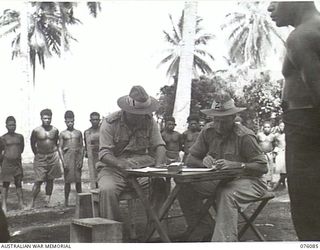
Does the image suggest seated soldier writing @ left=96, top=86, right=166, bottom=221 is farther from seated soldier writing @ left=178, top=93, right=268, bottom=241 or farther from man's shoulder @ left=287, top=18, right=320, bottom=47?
man's shoulder @ left=287, top=18, right=320, bottom=47

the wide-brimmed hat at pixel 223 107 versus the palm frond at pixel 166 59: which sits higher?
the palm frond at pixel 166 59

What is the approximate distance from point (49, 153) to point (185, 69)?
1.35m

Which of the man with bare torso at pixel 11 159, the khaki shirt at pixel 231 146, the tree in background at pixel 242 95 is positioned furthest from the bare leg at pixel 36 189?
the khaki shirt at pixel 231 146

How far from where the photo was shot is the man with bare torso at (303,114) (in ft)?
6.07

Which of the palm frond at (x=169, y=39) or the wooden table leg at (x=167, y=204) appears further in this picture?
the palm frond at (x=169, y=39)

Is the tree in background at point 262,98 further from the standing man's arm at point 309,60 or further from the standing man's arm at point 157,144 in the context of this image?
the standing man's arm at point 309,60

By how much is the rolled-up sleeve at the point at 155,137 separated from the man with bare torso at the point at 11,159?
0.78 metres

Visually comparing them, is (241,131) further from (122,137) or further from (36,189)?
(36,189)

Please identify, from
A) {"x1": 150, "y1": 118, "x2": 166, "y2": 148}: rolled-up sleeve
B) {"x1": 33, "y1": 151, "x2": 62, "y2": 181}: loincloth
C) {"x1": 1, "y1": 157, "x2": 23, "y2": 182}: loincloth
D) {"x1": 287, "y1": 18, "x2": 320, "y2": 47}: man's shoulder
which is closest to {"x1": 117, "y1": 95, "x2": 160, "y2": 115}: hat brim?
{"x1": 150, "y1": 118, "x2": 166, "y2": 148}: rolled-up sleeve

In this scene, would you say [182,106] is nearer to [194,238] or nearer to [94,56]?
[94,56]

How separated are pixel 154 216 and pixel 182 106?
833 millimetres

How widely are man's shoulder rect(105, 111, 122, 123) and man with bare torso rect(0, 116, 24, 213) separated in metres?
0.51

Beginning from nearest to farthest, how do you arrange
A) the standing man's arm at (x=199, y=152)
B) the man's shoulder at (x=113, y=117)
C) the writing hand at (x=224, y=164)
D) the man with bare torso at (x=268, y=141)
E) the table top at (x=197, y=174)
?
the table top at (x=197, y=174)
the writing hand at (x=224, y=164)
the standing man's arm at (x=199, y=152)
the man's shoulder at (x=113, y=117)
the man with bare torso at (x=268, y=141)

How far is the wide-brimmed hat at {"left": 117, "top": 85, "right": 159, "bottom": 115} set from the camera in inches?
104
